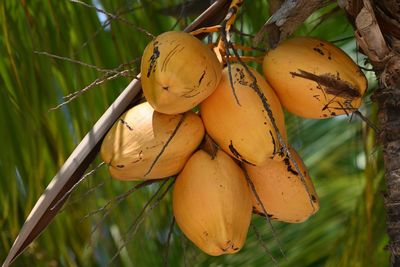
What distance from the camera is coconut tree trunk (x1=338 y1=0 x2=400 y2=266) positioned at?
117 cm

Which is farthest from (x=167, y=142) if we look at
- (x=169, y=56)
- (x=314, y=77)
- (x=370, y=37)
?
(x=370, y=37)

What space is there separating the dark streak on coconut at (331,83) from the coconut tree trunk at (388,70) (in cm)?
6

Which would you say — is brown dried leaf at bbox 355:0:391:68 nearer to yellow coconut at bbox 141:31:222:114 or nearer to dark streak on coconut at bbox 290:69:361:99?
dark streak on coconut at bbox 290:69:361:99

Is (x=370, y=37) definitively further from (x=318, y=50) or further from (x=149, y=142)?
(x=149, y=142)

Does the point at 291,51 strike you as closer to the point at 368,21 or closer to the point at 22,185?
the point at 368,21

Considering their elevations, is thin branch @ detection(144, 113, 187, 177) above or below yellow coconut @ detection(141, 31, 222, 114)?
below

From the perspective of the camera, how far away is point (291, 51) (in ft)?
3.89

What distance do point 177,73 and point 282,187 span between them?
25 centimetres

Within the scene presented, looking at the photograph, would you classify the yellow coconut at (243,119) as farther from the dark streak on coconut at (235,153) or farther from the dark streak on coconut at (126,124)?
the dark streak on coconut at (126,124)

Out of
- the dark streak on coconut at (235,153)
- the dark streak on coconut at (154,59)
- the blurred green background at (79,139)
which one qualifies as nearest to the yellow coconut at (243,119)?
the dark streak on coconut at (235,153)

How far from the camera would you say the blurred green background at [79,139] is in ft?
5.30

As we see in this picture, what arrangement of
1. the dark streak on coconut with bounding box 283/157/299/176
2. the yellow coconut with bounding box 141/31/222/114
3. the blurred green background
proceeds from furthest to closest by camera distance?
the blurred green background → the dark streak on coconut with bounding box 283/157/299/176 → the yellow coconut with bounding box 141/31/222/114

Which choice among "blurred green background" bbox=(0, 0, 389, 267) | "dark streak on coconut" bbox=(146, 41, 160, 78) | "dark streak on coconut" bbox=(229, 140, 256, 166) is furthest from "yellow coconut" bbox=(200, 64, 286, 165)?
"blurred green background" bbox=(0, 0, 389, 267)

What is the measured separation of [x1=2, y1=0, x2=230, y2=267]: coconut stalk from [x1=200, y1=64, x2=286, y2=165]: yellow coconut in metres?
0.14
